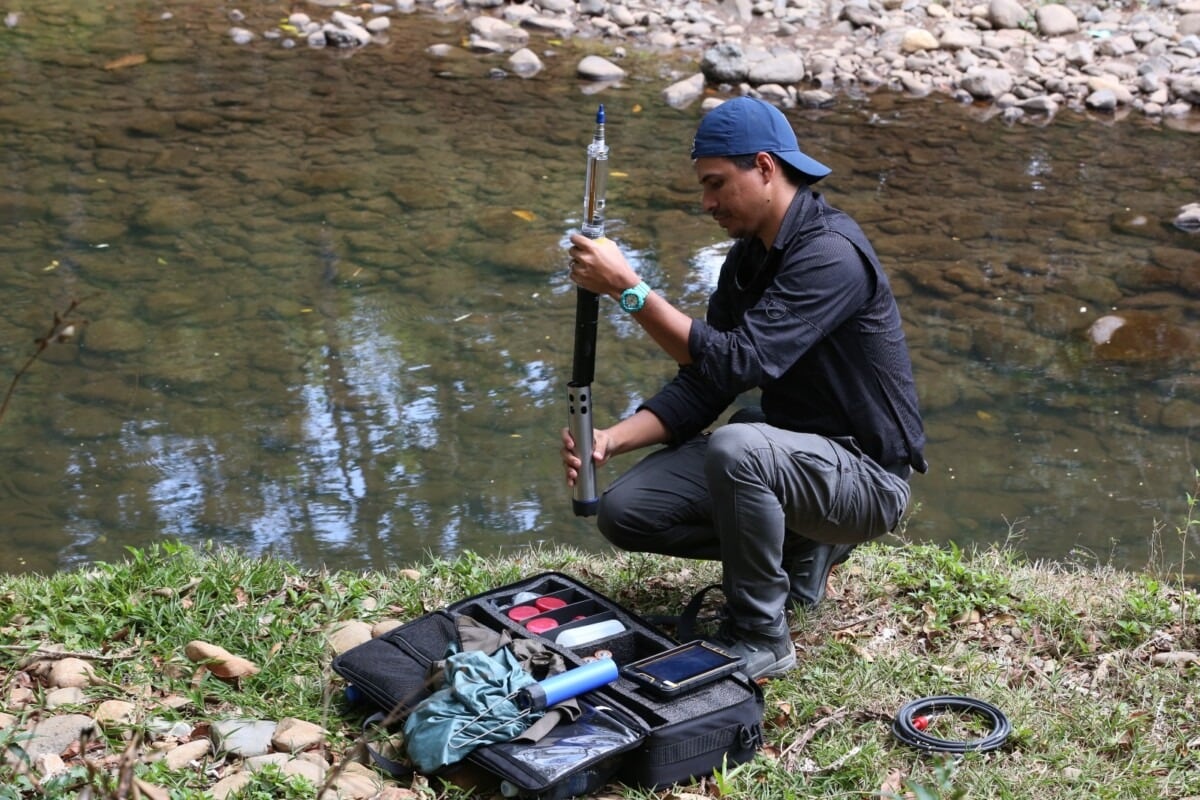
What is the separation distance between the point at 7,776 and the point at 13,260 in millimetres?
5393

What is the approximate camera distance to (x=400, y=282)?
7.04 metres

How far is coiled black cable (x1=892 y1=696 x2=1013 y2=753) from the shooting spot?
2.74 m

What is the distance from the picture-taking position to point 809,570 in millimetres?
3402

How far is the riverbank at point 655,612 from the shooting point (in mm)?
2656

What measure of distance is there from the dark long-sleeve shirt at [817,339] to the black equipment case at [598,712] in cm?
65

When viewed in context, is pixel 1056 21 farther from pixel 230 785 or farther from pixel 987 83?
pixel 230 785

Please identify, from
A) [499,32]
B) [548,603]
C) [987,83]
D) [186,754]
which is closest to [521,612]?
[548,603]

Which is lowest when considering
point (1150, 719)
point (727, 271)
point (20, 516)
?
point (20, 516)

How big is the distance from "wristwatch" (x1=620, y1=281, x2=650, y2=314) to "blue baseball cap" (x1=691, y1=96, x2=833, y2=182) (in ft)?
1.19

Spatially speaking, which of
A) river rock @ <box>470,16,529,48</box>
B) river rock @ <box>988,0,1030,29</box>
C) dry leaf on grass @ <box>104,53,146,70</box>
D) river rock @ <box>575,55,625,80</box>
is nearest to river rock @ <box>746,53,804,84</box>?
river rock @ <box>575,55,625,80</box>

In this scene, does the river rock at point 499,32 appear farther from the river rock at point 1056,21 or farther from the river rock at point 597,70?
the river rock at point 1056,21

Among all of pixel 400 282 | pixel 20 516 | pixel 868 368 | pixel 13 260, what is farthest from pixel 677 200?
pixel 868 368

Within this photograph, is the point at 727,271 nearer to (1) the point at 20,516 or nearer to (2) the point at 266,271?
(1) the point at 20,516

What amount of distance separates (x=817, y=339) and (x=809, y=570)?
0.70 meters
